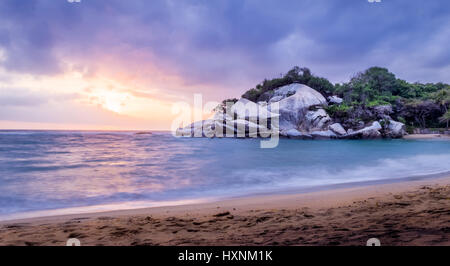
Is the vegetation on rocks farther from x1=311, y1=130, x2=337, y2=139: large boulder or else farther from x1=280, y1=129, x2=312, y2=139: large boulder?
x1=280, y1=129, x2=312, y2=139: large boulder

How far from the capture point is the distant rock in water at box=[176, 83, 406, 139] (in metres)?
22.8

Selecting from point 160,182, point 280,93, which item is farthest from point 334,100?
point 160,182

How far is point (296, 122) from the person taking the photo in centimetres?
2452

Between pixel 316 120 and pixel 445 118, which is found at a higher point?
pixel 445 118

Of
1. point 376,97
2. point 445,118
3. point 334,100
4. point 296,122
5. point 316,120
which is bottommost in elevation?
point 296,122

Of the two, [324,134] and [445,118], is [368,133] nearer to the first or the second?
[324,134]

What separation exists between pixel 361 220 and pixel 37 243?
3.04 metres

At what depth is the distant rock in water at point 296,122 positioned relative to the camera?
22.8 meters

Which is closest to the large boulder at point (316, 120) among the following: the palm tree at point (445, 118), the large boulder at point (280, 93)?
the large boulder at point (280, 93)

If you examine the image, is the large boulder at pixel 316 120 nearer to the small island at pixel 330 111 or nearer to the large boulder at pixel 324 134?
the small island at pixel 330 111

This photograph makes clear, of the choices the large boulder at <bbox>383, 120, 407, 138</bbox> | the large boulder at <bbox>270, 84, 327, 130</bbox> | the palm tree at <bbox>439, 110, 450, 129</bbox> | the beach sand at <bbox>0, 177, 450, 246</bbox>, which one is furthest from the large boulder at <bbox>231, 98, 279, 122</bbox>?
the beach sand at <bbox>0, 177, 450, 246</bbox>

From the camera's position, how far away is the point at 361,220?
8.09ft
